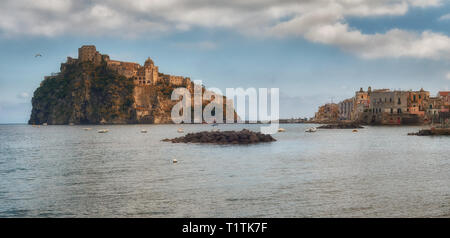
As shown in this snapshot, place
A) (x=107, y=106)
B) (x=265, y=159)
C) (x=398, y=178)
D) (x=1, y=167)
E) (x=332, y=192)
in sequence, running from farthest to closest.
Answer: (x=107, y=106), (x=265, y=159), (x=1, y=167), (x=398, y=178), (x=332, y=192)

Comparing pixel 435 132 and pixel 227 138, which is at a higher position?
pixel 435 132

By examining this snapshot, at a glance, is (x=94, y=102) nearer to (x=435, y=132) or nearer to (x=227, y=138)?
(x=227, y=138)

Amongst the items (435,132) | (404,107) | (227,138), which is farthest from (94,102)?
(435,132)

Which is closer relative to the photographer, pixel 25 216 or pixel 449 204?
pixel 25 216

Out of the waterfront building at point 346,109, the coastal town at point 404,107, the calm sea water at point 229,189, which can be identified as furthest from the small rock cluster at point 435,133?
the waterfront building at point 346,109

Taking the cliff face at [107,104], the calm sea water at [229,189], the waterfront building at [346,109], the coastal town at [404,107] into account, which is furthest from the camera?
the cliff face at [107,104]

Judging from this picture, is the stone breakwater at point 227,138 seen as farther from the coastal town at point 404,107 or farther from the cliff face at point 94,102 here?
the cliff face at point 94,102

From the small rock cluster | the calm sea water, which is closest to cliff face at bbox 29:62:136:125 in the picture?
the small rock cluster

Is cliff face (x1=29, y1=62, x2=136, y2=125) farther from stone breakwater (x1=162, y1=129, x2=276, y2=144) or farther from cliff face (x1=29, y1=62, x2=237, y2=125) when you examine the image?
stone breakwater (x1=162, y1=129, x2=276, y2=144)

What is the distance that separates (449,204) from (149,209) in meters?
13.3

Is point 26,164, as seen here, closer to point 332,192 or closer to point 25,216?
A: point 25,216

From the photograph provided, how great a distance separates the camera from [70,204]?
1780 centimetres

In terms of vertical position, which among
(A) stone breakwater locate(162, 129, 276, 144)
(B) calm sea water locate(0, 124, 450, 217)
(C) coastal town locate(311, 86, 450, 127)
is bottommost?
(B) calm sea water locate(0, 124, 450, 217)
